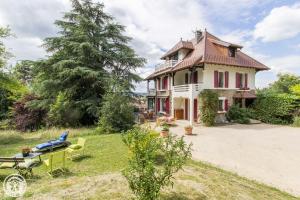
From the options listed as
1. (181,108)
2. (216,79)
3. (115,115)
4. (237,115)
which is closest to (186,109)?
(181,108)

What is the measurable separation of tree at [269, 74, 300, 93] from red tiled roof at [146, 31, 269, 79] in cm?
1328

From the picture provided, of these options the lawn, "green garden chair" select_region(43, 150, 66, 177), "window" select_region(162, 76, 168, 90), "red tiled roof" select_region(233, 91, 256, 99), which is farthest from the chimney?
"green garden chair" select_region(43, 150, 66, 177)

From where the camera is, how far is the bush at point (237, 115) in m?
22.9

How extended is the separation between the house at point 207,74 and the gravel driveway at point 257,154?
6846 mm

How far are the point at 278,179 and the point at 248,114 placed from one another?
16521 millimetres

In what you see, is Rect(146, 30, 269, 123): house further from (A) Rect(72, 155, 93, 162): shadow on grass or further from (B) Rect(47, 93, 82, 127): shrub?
(A) Rect(72, 155, 93, 162): shadow on grass

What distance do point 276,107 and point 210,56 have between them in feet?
29.7

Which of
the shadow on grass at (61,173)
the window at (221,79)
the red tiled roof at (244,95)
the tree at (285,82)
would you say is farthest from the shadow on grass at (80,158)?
the tree at (285,82)

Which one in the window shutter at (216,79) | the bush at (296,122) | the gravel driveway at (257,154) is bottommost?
the gravel driveway at (257,154)

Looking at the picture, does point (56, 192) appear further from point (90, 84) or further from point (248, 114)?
point (248, 114)

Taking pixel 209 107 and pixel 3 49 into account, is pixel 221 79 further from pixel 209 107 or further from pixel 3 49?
pixel 3 49

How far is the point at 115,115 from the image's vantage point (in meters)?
17.6

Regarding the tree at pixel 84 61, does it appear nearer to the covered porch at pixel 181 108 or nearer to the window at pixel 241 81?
the covered porch at pixel 181 108

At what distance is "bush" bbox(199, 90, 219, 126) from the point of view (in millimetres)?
20892
